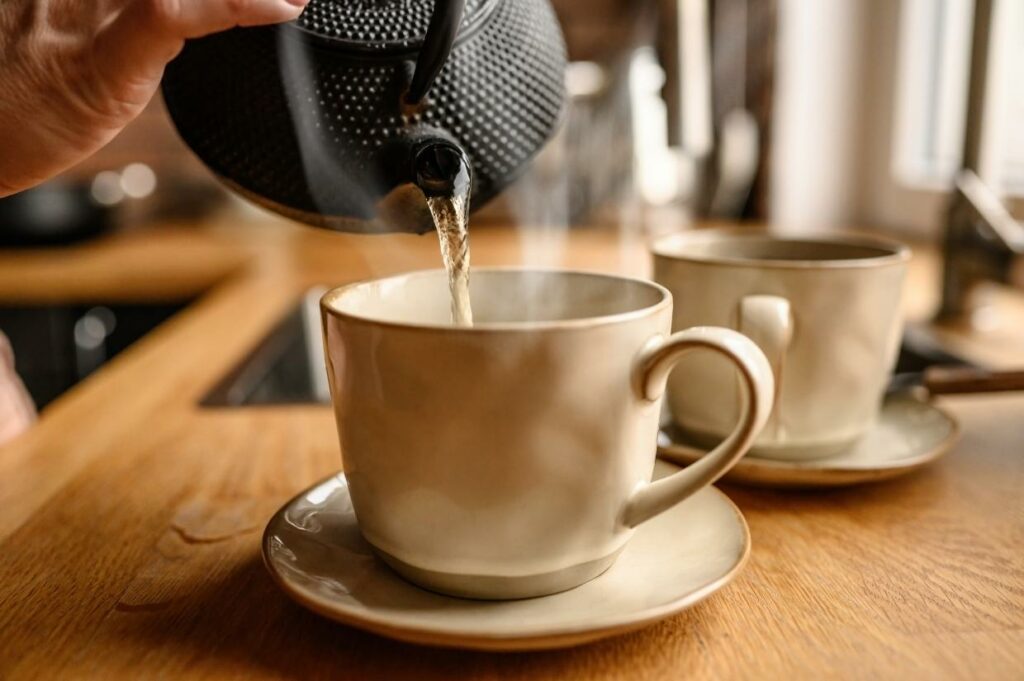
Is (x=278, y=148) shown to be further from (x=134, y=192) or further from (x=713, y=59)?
(x=134, y=192)

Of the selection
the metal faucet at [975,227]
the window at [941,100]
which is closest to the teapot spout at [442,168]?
the metal faucet at [975,227]

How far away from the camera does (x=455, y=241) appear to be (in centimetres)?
43

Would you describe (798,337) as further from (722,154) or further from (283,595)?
(722,154)

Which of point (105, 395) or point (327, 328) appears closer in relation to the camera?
point (327, 328)

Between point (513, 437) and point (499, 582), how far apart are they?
2.4 inches

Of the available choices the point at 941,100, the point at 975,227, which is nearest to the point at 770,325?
the point at 975,227

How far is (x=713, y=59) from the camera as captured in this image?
69.6 inches

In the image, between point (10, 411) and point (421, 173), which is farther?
point (10, 411)

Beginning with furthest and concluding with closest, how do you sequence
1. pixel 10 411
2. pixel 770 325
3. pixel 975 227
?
1. pixel 975 227
2. pixel 10 411
3. pixel 770 325

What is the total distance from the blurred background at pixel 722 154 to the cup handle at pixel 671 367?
838mm

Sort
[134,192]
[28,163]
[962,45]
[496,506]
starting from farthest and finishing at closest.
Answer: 1. [134,192]
2. [962,45]
3. [28,163]
4. [496,506]

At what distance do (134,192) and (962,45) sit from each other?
156 centimetres

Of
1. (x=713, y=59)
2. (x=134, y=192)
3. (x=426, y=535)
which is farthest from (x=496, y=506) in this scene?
(x=134, y=192)

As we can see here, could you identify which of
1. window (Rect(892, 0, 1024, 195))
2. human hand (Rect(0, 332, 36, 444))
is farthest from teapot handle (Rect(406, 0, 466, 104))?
window (Rect(892, 0, 1024, 195))
